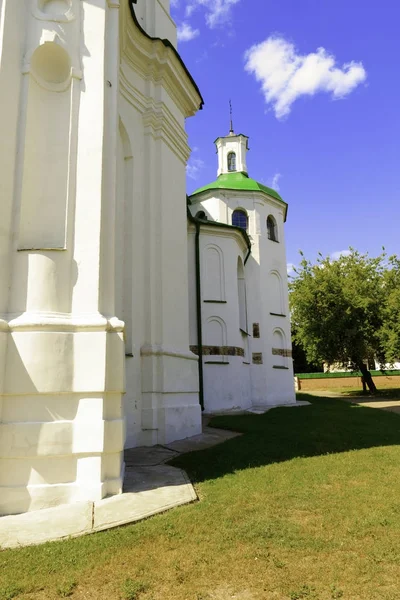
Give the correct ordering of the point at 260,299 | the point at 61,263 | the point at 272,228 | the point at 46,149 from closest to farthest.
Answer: the point at 61,263 < the point at 46,149 < the point at 260,299 < the point at 272,228

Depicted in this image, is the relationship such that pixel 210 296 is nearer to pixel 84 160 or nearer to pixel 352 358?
pixel 84 160

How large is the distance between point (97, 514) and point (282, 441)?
527cm

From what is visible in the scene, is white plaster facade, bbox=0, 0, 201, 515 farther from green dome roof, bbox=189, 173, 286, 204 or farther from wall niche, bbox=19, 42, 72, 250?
green dome roof, bbox=189, 173, 286, 204

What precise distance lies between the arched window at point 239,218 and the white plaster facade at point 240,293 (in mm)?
196

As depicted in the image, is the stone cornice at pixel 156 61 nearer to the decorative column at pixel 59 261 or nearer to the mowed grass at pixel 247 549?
the decorative column at pixel 59 261

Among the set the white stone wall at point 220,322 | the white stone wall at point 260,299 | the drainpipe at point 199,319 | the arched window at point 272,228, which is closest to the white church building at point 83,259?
the drainpipe at point 199,319

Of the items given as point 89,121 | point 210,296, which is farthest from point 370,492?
point 210,296

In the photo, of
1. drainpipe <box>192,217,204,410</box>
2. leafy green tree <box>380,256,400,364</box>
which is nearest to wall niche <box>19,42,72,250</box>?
drainpipe <box>192,217,204,410</box>

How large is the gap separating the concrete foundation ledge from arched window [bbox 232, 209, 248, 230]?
1781 cm

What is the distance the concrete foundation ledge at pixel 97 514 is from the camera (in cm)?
427

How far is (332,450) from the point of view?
8.33 m

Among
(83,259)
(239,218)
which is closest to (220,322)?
(239,218)

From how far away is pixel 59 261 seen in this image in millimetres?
5984

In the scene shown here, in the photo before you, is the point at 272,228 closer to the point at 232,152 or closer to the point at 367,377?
the point at 232,152
